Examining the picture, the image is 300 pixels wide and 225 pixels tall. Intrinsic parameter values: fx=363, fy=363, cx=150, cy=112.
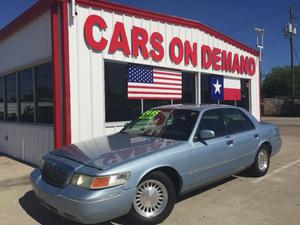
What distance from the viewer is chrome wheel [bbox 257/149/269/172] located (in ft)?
24.7

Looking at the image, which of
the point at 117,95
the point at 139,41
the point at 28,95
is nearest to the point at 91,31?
the point at 139,41

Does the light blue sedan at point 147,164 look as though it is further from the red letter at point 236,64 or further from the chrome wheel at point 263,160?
the red letter at point 236,64

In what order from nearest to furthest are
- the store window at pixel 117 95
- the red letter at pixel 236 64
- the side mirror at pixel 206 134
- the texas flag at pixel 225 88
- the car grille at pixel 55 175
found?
the car grille at pixel 55 175 < the side mirror at pixel 206 134 < the store window at pixel 117 95 < the texas flag at pixel 225 88 < the red letter at pixel 236 64

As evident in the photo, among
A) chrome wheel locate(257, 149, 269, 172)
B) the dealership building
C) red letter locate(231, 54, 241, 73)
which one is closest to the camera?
chrome wheel locate(257, 149, 269, 172)

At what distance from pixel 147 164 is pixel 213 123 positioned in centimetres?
198

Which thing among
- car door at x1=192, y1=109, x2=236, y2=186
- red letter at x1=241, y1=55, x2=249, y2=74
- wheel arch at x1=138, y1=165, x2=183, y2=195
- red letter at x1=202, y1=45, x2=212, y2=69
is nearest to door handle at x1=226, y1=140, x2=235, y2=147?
car door at x1=192, y1=109, x2=236, y2=186

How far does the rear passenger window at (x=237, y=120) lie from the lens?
268 inches

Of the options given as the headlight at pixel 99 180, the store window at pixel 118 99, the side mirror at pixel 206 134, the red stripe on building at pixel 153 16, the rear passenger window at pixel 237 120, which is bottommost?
the headlight at pixel 99 180

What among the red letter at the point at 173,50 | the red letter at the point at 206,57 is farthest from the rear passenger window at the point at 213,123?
the red letter at the point at 206,57

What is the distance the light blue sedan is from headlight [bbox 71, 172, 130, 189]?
0.01 m

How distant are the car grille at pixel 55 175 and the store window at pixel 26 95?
5015mm

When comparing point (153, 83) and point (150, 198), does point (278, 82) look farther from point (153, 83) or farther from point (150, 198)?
point (150, 198)

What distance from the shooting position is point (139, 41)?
966 centimetres

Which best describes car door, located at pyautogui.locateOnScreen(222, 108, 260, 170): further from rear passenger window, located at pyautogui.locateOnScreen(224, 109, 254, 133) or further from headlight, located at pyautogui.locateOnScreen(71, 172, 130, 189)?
headlight, located at pyautogui.locateOnScreen(71, 172, 130, 189)
